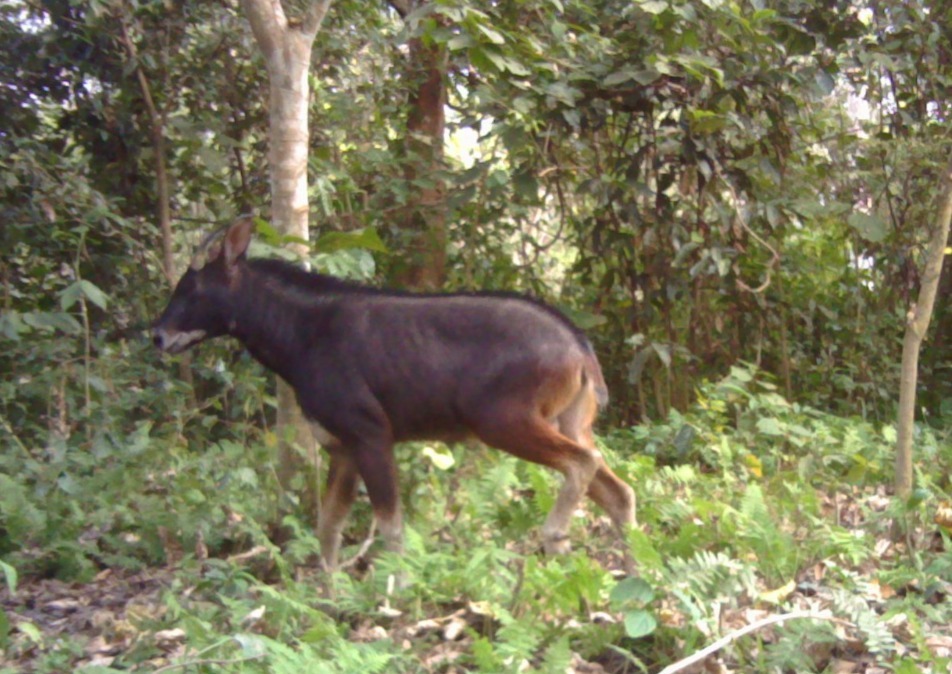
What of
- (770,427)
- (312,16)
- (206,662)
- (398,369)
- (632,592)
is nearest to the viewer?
(206,662)

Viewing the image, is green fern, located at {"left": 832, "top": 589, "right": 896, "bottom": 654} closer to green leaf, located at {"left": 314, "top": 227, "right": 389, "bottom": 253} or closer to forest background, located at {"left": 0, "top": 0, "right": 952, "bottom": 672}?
forest background, located at {"left": 0, "top": 0, "right": 952, "bottom": 672}

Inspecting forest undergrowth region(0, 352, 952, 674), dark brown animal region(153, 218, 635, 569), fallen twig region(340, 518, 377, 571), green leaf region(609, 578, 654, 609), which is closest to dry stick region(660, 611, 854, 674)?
forest undergrowth region(0, 352, 952, 674)

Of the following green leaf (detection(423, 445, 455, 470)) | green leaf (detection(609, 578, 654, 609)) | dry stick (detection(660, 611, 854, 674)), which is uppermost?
green leaf (detection(423, 445, 455, 470))

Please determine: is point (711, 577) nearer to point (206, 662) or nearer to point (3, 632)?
point (206, 662)

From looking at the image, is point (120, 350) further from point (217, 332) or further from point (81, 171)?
point (217, 332)

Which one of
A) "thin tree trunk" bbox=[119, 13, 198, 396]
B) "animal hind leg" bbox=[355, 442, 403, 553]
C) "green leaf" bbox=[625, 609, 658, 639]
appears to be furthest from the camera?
"thin tree trunk" bbox=[119, 13, 198, 396]

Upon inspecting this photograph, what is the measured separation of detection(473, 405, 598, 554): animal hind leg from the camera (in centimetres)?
599

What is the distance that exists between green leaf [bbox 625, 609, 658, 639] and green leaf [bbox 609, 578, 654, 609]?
59 mm

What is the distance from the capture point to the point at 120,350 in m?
9.46

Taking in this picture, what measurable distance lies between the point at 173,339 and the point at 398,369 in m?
1.33

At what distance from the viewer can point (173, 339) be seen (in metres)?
6.63

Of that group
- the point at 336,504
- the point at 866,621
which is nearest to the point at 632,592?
the point at 866,621

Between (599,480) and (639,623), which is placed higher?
(599,480)

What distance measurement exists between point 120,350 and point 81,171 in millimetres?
1467
